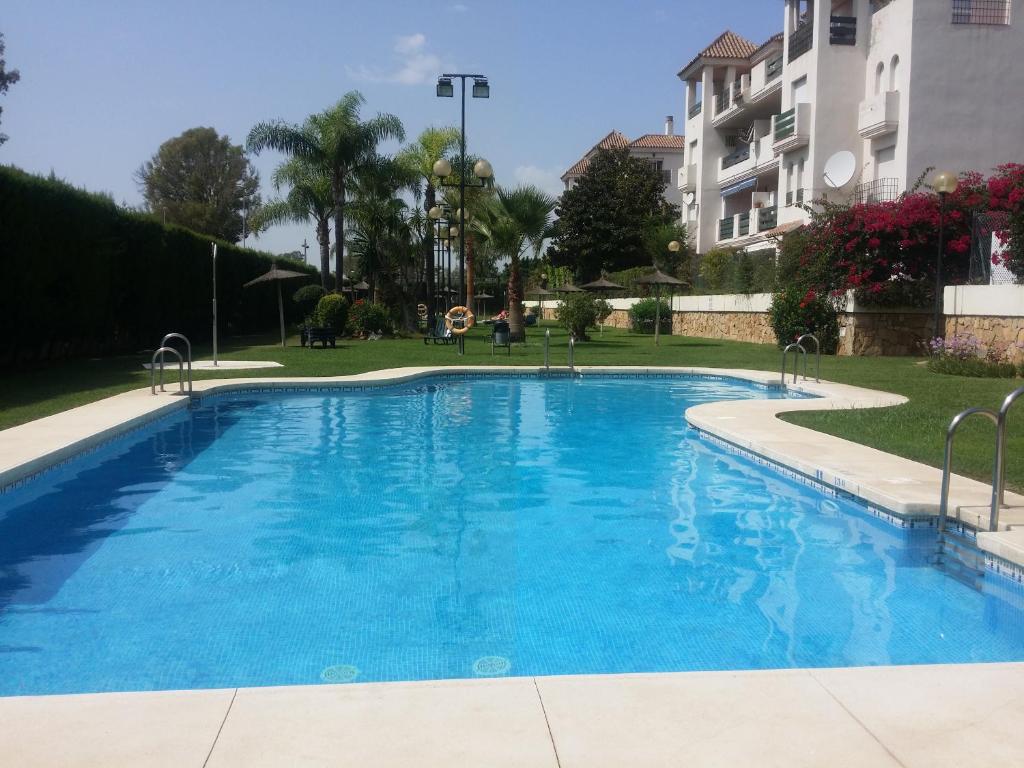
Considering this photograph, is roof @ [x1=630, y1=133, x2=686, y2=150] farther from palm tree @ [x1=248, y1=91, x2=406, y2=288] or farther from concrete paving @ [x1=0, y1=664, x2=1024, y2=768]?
concrete paving @ [x1=0, y1=664, x2=1024, y2=768]

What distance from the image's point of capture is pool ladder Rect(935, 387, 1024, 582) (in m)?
5.25

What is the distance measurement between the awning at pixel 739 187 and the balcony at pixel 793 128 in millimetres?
4494

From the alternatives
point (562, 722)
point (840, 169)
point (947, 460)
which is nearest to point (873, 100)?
point (840, 169)

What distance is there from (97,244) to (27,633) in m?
16.5

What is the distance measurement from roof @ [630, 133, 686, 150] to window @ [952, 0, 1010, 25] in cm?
4220

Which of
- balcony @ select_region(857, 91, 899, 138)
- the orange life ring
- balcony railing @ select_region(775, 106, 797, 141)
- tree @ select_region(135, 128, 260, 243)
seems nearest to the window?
balcony @ select_region(857, 91, 899, 138)

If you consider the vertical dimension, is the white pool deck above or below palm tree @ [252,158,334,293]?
below

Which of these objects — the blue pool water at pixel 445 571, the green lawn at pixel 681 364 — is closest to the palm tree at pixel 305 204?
the green lawn at pixel 681 364

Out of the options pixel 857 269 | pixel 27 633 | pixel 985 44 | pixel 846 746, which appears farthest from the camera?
pixel 985 44

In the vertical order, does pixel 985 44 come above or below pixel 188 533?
above

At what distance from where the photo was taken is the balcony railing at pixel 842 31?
30266 mm

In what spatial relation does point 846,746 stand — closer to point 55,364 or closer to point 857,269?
point 55,364

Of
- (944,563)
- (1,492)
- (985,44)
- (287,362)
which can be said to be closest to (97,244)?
(287,362)

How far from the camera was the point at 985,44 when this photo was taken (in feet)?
89.6
